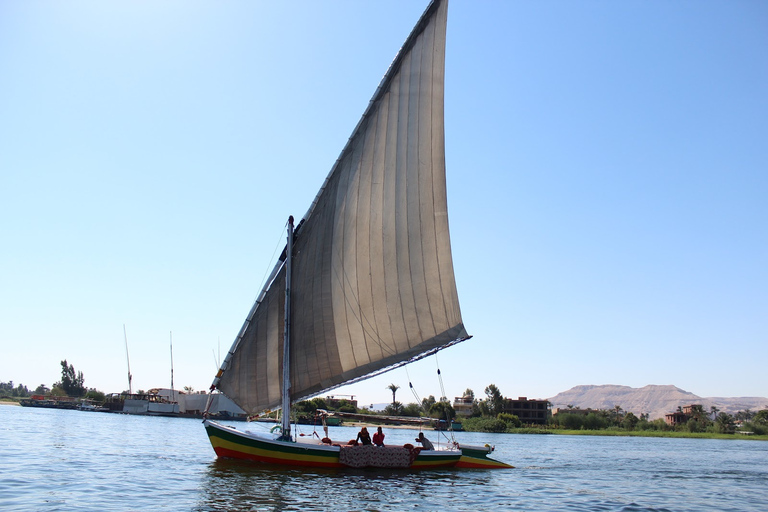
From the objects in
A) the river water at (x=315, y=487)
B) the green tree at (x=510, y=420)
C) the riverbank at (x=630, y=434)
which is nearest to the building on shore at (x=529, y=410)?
the green tree at (x=510, y=420)

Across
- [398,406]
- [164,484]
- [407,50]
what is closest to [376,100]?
[407,50]

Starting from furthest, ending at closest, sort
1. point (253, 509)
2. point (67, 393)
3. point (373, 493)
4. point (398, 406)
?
point (67, 393) < point (398, 406) < point (373, 493) < point (253, 509)

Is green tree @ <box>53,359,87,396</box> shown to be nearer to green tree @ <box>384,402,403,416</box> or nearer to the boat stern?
green tree @ <box>384,402,403,416</box>

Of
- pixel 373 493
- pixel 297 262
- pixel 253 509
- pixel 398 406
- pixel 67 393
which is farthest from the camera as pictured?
pixel 67 393

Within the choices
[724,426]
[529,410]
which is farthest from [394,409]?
[724,426]

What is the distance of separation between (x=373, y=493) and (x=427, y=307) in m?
7.97

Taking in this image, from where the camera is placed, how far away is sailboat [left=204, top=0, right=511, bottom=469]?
26031 millimetres

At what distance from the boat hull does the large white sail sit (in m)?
1.63

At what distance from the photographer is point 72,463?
28781 millimetres

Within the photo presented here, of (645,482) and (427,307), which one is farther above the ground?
(427,307)

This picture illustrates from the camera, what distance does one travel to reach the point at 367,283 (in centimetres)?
2630

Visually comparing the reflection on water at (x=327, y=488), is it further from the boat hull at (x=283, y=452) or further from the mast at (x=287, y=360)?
the mast at (x=287, y=360)

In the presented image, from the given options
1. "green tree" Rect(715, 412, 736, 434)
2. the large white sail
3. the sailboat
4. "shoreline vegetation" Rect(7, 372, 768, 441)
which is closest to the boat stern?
the sailboat

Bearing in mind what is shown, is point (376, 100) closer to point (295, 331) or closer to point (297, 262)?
point (297, 262)
